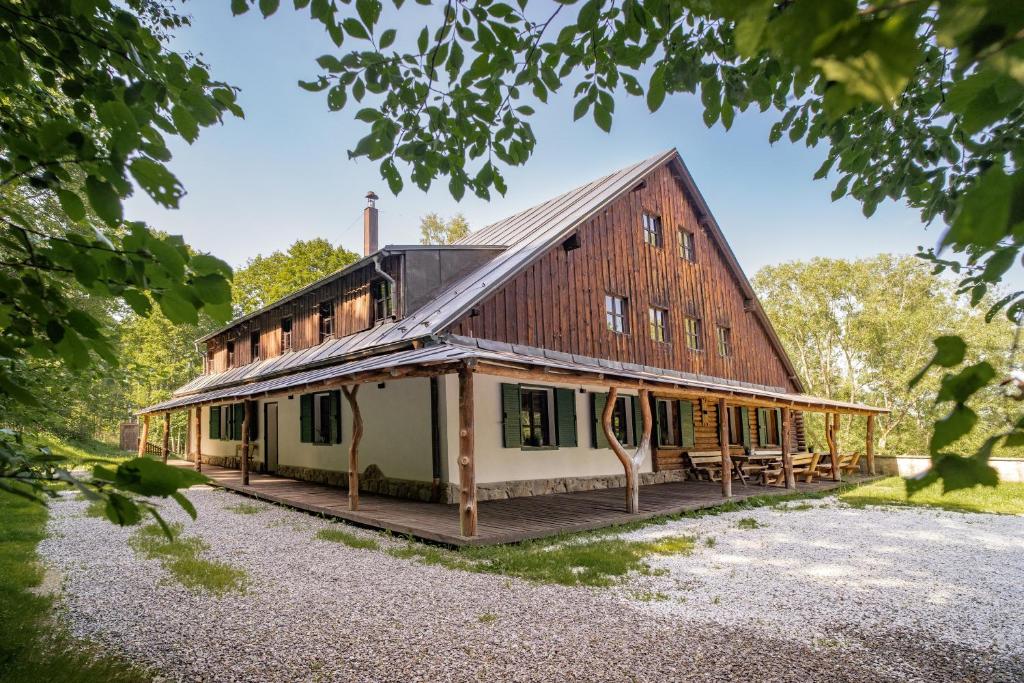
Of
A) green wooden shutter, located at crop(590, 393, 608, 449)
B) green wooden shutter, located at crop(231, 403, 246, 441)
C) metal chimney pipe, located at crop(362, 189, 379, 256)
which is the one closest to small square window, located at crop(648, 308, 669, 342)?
green wooden shutter, located at crop(590, 393, 608, 449)

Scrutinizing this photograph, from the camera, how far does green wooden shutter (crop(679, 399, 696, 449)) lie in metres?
15.0

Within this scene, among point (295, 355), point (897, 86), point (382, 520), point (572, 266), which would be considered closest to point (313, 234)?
point (295, 355)

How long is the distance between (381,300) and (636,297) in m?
6.09

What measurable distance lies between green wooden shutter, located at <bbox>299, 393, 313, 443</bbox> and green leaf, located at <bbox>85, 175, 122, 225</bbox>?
13.5m

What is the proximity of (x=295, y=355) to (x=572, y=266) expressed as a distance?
323 inches

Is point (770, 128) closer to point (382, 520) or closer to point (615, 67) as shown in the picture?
point (615, 67)

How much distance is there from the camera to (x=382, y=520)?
26.9ft

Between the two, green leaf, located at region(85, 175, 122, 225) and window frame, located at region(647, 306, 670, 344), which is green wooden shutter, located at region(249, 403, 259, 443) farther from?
green leaf, located at region(85, 175, 122, 225)

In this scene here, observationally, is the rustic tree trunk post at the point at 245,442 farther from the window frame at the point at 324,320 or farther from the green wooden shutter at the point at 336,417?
the window frame at the point at 324,320

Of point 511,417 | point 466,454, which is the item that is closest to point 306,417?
point 511,417

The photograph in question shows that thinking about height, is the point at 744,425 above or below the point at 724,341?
below

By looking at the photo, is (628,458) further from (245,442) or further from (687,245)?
(687,245)

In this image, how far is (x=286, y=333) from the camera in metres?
16.8

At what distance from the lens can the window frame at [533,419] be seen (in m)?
11.2
